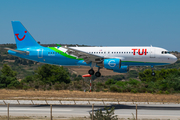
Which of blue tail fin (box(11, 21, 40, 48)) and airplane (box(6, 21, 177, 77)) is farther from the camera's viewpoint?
blue tail fin (box(11, 21, 40, 48))

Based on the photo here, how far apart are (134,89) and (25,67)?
11225 cm

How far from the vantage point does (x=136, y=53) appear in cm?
4859

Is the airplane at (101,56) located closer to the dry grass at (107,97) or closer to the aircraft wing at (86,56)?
the aircraft wing at (86,56)

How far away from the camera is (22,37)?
57.2 metres

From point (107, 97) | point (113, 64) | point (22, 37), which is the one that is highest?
point (22, 37)

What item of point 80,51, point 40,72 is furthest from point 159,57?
point 40,72

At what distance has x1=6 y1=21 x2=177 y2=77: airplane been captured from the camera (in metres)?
48.5

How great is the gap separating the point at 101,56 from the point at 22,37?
16.8 meters

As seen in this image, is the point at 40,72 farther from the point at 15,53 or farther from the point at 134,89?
the point at 15,53

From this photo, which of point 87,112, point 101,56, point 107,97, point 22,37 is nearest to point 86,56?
point 101,56

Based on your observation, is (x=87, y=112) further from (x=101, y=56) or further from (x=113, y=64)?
(x=101, y=56)

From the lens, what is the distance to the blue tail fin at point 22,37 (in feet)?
184

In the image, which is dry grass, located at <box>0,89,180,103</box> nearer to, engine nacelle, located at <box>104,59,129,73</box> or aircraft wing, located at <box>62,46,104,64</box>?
engine nacelle, located at <box>104,59,129,73</box>

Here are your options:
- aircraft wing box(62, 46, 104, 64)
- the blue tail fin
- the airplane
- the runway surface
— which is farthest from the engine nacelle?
the blue tail fin
